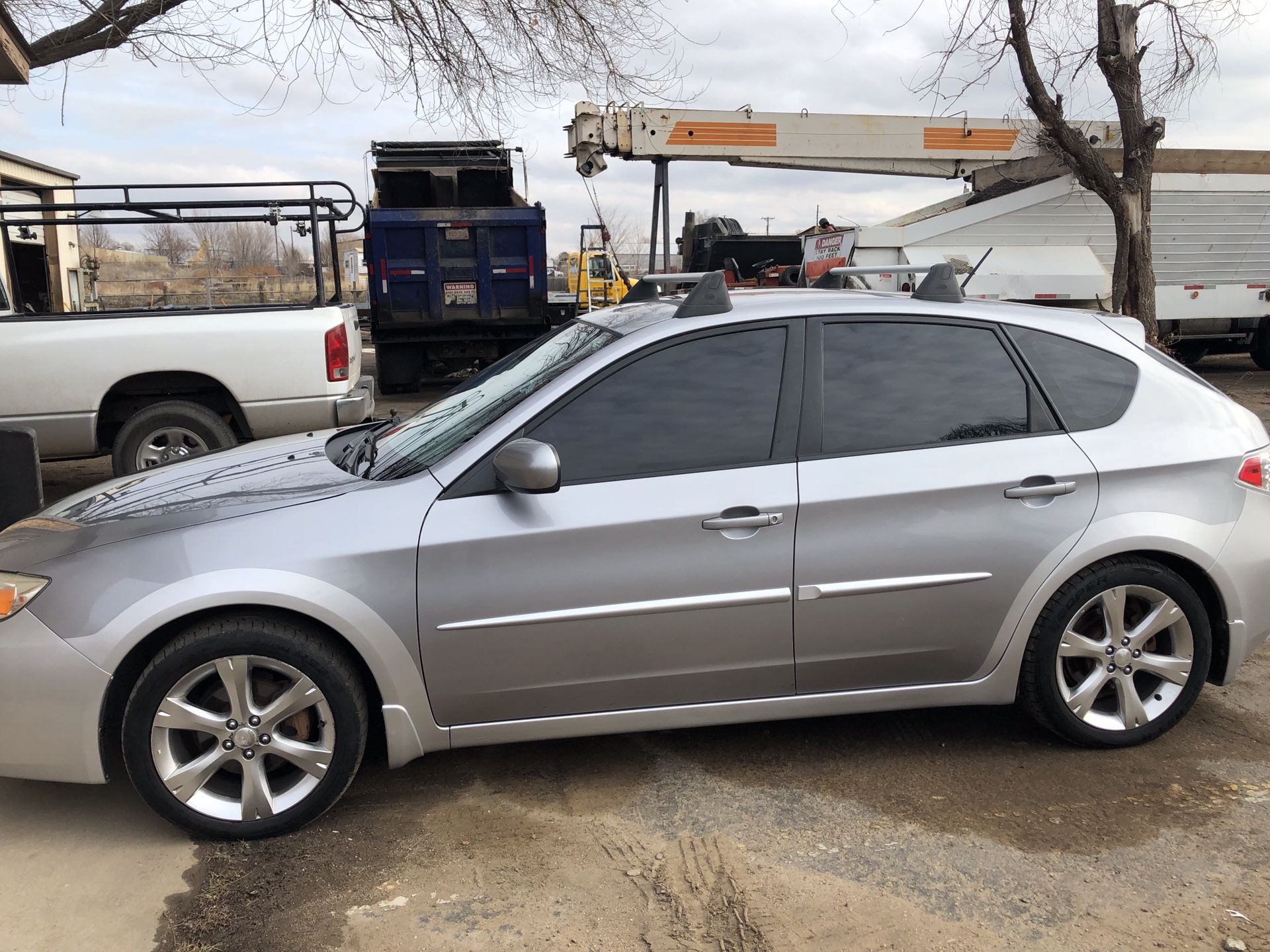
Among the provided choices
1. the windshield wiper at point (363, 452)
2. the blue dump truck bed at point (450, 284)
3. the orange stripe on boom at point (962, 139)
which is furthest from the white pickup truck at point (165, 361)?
the orange stripe on boom at point (962, 139)

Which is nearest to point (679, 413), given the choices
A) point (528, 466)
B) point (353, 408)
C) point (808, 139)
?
point (528, 466)

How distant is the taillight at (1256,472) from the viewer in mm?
3566

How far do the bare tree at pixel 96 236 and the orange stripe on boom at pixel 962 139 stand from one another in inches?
454

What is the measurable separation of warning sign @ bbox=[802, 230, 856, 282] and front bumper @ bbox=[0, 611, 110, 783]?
1069 cm

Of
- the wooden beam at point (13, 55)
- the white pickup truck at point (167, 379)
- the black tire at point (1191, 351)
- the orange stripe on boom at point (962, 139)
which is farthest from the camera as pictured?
the black tire at point (1191, 351)

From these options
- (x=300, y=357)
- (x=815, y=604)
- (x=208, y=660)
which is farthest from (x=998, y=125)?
(x=208, y=660)

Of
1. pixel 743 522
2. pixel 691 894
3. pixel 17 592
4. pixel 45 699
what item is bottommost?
pixel 691 894

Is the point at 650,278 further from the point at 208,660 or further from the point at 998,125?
the point at 998,125

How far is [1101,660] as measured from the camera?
353cm

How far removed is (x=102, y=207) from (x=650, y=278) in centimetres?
540

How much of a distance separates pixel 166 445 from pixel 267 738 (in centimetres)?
495

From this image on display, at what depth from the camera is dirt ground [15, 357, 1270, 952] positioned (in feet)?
8.75

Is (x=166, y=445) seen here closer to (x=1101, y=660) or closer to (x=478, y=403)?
(x=478, y=403)

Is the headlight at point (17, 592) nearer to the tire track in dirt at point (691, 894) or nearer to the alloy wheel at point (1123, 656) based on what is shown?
the tire track in dirt at point (691, 894)
